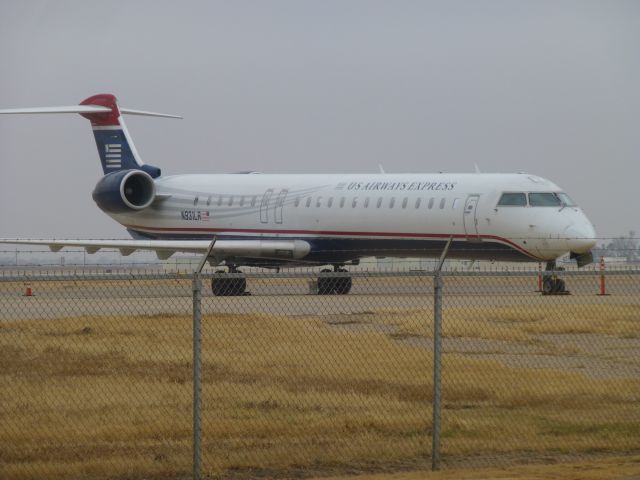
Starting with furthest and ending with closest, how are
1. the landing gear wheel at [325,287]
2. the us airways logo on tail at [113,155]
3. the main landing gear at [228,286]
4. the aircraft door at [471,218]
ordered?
the us airways logo on tail at [113,155]
the main landing gear at [228,286]
the aircraft door at [471,218]
the landing gear wheel at [325,287]

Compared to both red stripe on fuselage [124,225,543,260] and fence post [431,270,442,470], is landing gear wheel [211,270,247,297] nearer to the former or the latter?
red stripe on fuselage [124,225,543,260]

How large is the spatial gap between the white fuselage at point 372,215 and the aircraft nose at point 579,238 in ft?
0.08

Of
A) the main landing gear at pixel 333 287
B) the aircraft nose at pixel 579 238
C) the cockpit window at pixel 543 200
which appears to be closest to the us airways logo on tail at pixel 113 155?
the main landing gear at pixel 333 287

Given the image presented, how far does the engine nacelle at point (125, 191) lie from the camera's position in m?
39.0

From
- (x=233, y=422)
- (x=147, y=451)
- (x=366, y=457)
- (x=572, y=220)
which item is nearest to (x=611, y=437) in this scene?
(x=366, y=457)

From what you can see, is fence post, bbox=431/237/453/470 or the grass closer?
fence post, bbox=431/237/453/470

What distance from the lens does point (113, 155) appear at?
43.2m

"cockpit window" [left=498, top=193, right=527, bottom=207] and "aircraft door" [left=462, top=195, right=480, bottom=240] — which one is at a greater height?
"cockpit window" [left=498, top=193, right=527, bottom=207]

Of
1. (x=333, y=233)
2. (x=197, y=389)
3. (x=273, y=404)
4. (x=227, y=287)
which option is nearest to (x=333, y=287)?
(x=227, y=287)

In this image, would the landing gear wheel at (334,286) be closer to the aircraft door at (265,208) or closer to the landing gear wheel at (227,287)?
the landing gear wheel at (227,287)

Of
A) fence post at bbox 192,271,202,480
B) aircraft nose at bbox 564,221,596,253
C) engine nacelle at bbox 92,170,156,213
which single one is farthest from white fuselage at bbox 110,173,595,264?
fence post at bbox 192,271,202,480

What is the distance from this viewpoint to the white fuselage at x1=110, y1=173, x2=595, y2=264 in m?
31.2

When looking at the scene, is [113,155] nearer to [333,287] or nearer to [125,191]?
[125,191]

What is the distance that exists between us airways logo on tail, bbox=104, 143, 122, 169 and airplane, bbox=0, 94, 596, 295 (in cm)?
3
